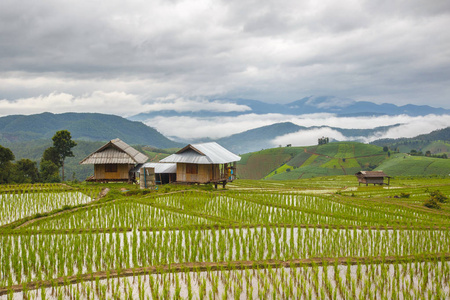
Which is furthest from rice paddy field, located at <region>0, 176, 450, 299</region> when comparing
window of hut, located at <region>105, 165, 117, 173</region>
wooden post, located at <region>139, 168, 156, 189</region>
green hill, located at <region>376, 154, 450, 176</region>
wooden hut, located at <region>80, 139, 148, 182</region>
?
green hill, located at <region>376, 154, 450, 176</region>

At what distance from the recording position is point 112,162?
34000 millimetres

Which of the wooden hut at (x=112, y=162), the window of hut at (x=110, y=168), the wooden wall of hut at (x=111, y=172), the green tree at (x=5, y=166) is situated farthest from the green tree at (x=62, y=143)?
the window of hut at (x=110, y=168)

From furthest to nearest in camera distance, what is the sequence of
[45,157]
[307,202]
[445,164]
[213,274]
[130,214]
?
1. [445,164]
2. [45,157]
3. [307,202]
4. [130,214]
5. [213,274]

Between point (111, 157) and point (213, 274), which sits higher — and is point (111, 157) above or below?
above

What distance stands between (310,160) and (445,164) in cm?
6064

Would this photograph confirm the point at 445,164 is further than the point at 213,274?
Yes

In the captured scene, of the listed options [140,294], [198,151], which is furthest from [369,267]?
[198,151]

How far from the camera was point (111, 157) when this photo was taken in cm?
3456

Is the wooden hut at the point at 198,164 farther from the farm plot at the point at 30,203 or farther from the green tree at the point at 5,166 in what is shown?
the green tree at the point at 5,166

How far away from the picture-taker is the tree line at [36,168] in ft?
141

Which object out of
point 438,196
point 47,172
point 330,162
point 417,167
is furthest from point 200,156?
point 330,162

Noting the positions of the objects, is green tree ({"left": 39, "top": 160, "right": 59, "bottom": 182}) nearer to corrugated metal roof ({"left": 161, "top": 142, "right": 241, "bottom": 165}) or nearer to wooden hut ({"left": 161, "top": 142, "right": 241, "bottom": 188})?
wooden hut ({"left": 161, "top": 142, "right": 241, "bottom": 188})

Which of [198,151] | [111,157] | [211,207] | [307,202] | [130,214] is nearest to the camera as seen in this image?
[130,214]

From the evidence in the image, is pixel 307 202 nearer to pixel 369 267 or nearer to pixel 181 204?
pixel 181 204
